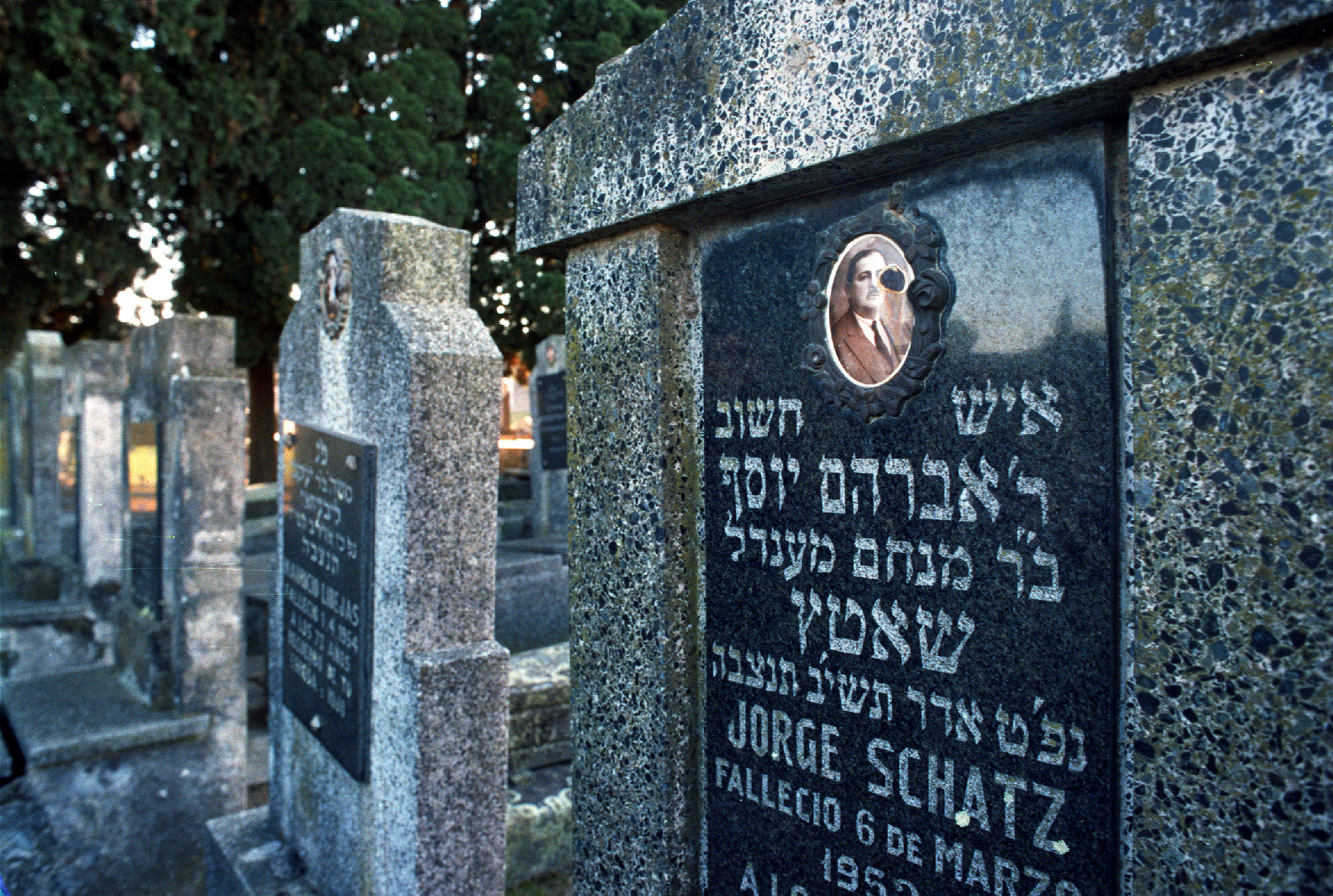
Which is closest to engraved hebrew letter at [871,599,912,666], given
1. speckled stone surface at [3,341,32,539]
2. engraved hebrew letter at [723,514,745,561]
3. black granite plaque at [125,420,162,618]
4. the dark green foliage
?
engraved hebrew letter at [723,514,745,561]

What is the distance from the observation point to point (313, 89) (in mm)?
12461

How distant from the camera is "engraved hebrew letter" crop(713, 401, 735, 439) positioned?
5.55 ft

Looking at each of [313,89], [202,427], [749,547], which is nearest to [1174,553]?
[749,547]

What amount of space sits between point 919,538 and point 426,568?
6.28 ft

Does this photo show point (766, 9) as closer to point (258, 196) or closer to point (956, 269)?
point (956, 269)

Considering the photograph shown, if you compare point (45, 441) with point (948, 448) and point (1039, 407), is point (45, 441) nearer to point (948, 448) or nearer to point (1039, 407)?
point (948, 448)

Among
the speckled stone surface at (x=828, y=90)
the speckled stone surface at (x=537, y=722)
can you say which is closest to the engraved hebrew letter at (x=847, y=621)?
the speckled stone surface at (x=828, y=90)

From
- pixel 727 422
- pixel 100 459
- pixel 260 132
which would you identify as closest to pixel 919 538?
pixel 727 422

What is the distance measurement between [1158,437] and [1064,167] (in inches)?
15.3

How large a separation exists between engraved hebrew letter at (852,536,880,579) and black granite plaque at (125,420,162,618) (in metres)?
5.12

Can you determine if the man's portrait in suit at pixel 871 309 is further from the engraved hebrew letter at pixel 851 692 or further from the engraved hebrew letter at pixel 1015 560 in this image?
the engraved hebrew letter at pixel 851 692

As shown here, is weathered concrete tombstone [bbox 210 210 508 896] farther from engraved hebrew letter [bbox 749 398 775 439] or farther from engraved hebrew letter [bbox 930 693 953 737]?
engraved hebrew letter [bbox 930 693 953 737]

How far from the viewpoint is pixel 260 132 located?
11.5 metres

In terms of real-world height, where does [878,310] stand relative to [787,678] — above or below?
above
